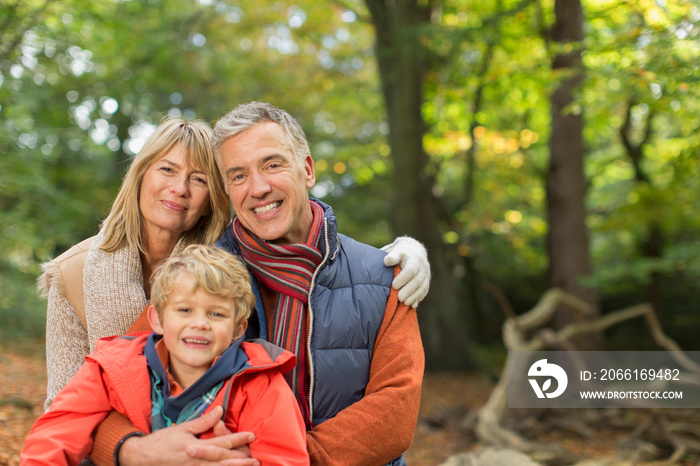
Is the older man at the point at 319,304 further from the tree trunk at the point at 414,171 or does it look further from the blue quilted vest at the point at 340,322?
the tree trunk at the point at 414,171

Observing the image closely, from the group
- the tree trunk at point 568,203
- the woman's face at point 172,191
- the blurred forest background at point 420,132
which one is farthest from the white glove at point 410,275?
the tree trunk at point 568,203

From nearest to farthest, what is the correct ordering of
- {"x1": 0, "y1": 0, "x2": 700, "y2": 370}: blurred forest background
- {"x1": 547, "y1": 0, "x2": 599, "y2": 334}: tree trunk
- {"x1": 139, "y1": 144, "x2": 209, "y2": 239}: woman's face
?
{"x1": 139, "y1": 144, "x2": 209, "y2": 239}: woman's face < {"x1": 0, "y1": 0, "x2": 700, "y2": 370}: blurred forest background < {"x1": 547, "y1": 0, "x2": 599, "y2": 334}: tree trunk

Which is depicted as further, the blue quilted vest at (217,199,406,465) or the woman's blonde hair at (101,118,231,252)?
the woman's blonde hair at (101,118,231,252)

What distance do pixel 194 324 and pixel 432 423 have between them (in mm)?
6021

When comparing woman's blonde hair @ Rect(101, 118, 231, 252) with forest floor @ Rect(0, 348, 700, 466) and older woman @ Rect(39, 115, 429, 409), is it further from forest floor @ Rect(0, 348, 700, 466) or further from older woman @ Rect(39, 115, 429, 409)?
forest floor @ Rect(0, 348, 700, 466)

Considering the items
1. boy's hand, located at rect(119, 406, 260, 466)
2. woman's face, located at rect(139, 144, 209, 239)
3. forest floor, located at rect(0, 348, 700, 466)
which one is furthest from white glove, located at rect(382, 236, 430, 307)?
forest floor, located at rect(0, 348, 700, 466)

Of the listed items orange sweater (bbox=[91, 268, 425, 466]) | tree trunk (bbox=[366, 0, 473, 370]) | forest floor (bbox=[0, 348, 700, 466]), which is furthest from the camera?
tree trunk (bbox=[366, 0, 473, 370])

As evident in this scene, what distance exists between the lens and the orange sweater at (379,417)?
2.01 metres

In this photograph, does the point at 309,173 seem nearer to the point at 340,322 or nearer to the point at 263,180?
the point at 263,180

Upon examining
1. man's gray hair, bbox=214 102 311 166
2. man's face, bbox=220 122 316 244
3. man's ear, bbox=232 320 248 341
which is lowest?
man's ear, bbox=232 320 248 341

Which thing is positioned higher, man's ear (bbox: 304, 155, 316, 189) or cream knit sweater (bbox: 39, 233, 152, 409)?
man's ear (bbox: 304, 155, 316, 189)

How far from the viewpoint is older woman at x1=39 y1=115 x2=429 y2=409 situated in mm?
2580

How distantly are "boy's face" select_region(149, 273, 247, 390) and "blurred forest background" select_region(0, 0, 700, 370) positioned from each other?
468 cm

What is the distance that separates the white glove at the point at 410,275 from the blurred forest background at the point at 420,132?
12.8ft
